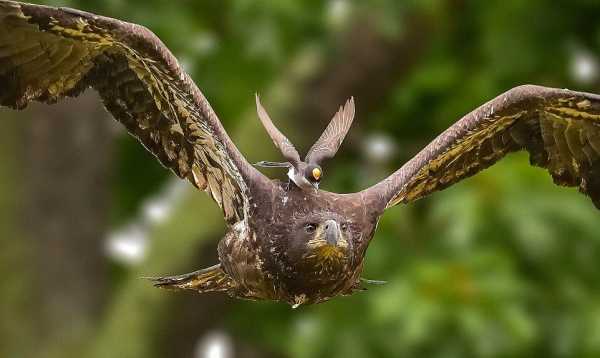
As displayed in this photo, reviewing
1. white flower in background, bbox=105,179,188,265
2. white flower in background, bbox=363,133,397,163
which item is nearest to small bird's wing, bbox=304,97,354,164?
white flower in background, bbox=105,179,188,265

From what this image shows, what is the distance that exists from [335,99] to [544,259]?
7.14 feet

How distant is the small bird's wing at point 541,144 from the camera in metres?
7.43

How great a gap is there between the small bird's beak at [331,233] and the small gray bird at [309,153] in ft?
0.74

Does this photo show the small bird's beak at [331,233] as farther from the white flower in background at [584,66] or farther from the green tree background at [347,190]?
the white flower in background at [584,66]

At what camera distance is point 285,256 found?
656 centimetres

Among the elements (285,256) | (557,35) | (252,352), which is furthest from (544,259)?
(285,256)

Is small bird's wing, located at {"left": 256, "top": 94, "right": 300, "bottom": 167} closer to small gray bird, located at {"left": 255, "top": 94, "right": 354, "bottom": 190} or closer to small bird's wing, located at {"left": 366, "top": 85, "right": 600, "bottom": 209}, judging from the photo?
small gray bird, located at {"left": 255, "top": 94, "right": 354, "bottom": 190}

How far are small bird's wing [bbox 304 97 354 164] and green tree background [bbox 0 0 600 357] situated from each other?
418 cm

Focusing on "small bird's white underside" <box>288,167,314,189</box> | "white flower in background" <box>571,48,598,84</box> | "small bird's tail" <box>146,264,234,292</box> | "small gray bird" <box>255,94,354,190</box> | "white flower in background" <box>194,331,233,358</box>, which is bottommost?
"white flower in background" <box>194,331,233,358</box>

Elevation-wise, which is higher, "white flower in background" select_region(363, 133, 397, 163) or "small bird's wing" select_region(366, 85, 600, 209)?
"white flower in background" select_region(363, 133, 397, 163)

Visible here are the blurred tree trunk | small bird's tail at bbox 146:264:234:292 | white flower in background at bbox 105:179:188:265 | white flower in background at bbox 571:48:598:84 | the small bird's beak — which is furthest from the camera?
white flower in background at bbox 105:179:188:265

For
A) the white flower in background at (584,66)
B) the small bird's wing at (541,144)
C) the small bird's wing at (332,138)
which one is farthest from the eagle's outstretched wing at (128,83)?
the white flower in background at (584,66)

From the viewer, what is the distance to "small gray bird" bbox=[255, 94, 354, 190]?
6625mm

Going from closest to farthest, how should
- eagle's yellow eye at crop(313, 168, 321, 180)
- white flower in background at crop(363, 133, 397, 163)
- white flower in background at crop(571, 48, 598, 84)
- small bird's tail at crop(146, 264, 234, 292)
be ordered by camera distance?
eagle's yellow eye at crop(313, 168, 321, 180) → small bird's tail at crop(146, 264, 234, 292) → white flower in background at crop(571, 48, 598, 84) → white flower in background at crop(363, 133, 397, 163)
